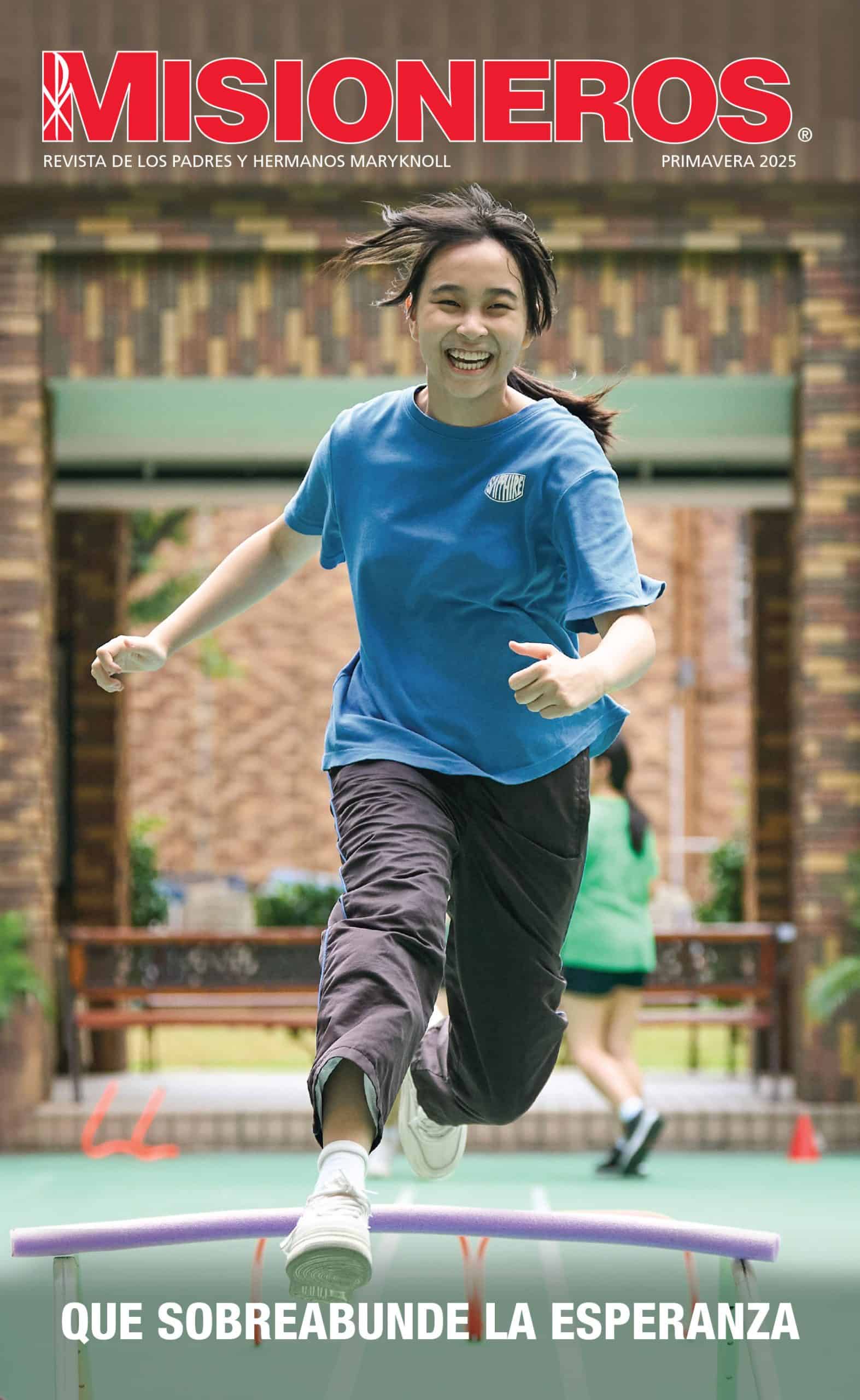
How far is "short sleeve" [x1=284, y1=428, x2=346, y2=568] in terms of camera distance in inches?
159

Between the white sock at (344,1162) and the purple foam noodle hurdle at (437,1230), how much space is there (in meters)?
0.78

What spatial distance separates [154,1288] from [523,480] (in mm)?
3668

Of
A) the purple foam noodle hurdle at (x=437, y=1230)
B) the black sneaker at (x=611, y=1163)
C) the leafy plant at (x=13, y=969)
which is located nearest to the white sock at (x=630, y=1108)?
the black sneaker at (x=611, y=1163)

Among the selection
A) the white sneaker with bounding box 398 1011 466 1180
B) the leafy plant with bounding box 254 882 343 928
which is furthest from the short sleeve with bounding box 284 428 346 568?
the leafy plant with bounding box 254 882 343 928

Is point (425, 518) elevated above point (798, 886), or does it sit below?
above

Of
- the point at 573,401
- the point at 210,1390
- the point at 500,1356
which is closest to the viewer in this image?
the point at 573,401

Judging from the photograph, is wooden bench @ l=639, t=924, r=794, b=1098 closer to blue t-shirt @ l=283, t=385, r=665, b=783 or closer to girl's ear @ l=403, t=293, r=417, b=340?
blue t-shirt @ l=283, t=385, r=665, b=783

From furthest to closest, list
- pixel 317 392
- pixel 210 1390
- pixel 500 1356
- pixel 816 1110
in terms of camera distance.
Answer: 1. pixel 317 392
2. pixel 816 1110
3. pixel 500 1356
4. pixel 210 1390

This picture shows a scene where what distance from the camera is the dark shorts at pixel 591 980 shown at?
29.9 ft

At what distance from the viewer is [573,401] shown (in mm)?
4094

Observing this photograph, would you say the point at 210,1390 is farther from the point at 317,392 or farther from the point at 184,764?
the point at 184,764

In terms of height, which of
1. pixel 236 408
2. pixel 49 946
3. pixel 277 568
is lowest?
pixel 49 946

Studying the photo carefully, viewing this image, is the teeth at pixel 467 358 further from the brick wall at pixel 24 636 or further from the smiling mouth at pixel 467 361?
the brick wall at pixel 24 636

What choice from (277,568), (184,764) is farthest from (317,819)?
(277,568)
